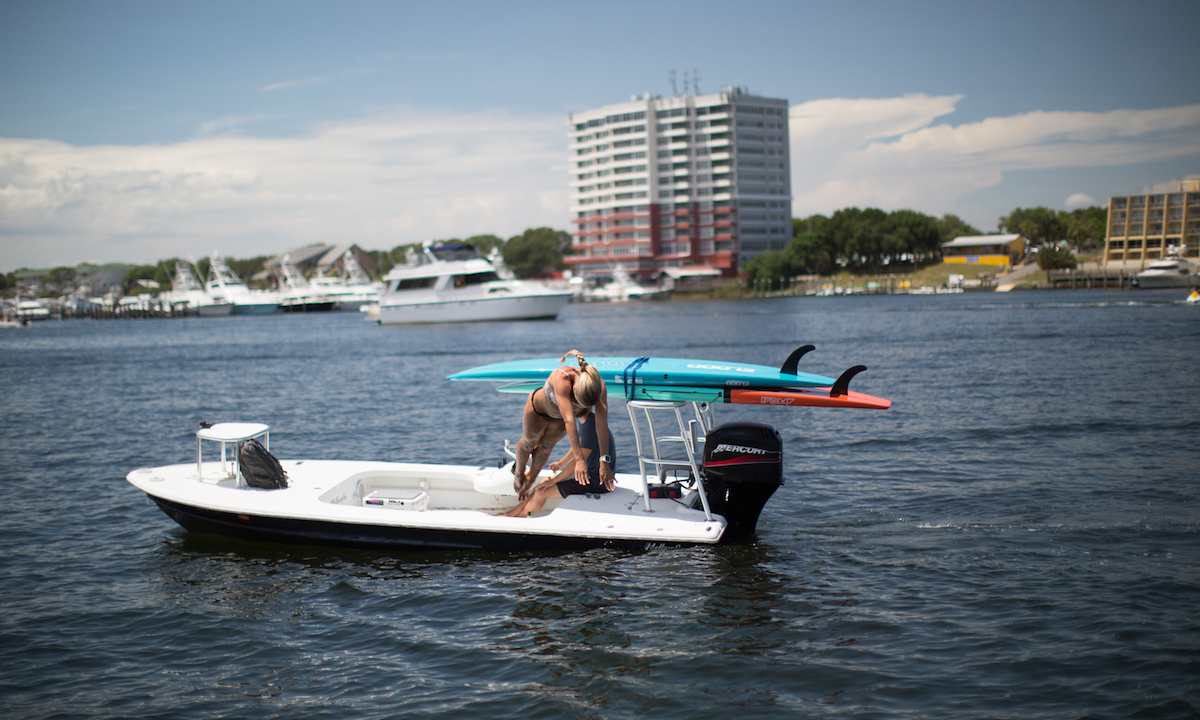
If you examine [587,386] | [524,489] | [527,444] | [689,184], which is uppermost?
[689,184]

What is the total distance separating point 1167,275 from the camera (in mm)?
99188

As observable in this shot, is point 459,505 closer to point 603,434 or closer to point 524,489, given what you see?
point 524,489

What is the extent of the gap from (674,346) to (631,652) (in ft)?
141

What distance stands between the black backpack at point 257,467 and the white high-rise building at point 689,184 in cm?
14240

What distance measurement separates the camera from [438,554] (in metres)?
10.6

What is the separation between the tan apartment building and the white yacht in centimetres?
1111

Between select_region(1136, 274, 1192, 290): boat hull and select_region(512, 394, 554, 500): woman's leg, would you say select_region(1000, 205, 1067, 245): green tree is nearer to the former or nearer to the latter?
select_region(1136, 274, 1192, 290): boat hull

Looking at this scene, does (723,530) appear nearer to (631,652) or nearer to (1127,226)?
(631,652)

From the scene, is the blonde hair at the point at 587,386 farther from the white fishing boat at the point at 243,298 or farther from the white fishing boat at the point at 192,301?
the white fishing boat at the point at 192,301

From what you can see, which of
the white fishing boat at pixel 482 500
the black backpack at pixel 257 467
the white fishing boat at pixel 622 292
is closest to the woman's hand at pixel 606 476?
the white fishing boat at pixel 482 500

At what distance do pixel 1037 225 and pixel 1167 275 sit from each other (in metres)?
64.0

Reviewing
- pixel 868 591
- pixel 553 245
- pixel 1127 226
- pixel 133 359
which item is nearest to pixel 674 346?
pixel 133 359

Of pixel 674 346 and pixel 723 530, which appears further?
pixel 674 346

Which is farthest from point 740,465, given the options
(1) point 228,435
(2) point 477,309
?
(2) point 477,309
